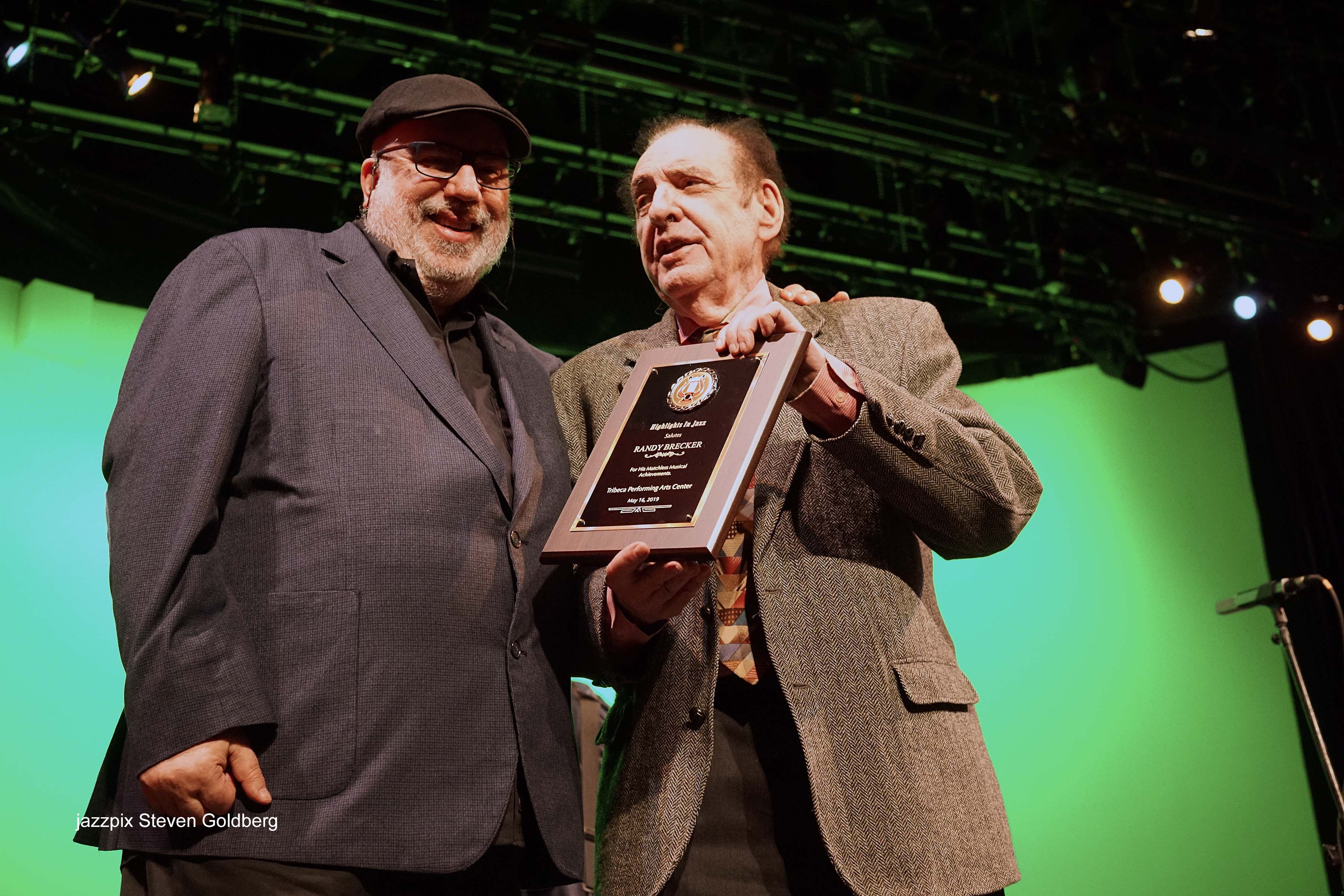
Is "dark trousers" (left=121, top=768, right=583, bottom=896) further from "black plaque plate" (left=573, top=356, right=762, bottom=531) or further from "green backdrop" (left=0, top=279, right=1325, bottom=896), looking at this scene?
"green backdrop" (left=0, top=279, right=1325, bottom=896)

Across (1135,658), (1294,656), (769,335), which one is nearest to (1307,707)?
(1294,656)

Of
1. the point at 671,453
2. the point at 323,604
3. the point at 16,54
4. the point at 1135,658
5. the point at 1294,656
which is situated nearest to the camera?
the point at 323,604

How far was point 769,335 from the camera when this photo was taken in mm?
1730

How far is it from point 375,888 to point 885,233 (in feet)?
16.9

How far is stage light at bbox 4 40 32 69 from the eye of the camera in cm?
394

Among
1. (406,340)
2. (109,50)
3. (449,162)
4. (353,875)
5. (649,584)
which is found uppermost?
(109,50)

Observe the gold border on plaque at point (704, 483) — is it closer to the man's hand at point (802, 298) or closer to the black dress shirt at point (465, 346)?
the black dress shirt at point (465, 346)

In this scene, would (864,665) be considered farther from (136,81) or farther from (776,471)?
(136,81)

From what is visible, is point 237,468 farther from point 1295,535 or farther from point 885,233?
point 1295,535

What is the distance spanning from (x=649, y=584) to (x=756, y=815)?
0.41 metres

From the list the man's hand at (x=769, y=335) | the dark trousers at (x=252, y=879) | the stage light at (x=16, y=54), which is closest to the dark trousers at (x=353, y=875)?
the dark trousers at (x=252, y=879)

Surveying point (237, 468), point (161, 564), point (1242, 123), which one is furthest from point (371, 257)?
point (1242, 123)

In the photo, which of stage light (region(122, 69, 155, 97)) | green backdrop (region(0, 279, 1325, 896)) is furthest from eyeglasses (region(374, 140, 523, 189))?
green backdrop (region(0, 279, 1325, 896))

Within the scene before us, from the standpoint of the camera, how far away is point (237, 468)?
1.69 m
